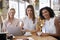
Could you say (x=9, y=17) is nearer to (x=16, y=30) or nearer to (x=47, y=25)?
(x=16, y=30)

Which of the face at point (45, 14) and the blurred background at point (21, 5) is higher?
the blurred background at point (21, 5)

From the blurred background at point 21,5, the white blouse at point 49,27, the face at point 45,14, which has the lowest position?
the white blouse at point 49,27

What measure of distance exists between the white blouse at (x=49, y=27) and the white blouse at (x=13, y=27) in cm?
30

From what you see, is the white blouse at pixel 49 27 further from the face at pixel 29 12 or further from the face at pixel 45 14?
the face at pixel 29 12

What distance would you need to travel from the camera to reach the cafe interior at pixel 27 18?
2016mm

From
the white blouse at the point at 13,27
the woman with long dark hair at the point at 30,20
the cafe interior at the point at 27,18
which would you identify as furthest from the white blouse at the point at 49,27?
the white blouse at the point at 13,27

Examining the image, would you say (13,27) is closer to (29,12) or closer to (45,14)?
(29,12)

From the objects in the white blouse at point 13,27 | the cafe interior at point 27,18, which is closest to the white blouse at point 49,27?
the cafe interior at point 27,18

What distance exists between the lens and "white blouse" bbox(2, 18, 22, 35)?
206cm

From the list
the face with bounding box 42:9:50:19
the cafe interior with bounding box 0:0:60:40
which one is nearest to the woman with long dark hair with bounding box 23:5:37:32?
the cafe interior with bounding box 0:0:60:40

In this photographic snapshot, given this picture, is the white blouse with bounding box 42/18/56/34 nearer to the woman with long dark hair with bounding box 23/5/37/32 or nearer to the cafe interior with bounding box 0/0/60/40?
the cafe interior with bounding box 0/0/60/40

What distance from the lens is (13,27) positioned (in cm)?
207

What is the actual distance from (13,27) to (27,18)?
7.9 inches

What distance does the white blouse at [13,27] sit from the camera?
2.06 meters
